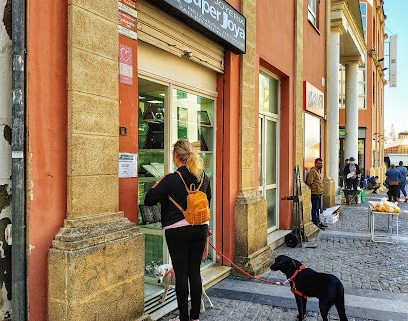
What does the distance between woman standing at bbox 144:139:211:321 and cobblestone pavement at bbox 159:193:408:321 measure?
74 centimetres

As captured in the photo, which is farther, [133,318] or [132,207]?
[132,207]

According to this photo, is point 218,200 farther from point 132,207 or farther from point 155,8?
point 155,8

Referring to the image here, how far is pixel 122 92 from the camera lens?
4.21 m

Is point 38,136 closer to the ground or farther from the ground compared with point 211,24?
closer to the ground

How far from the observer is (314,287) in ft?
14.1

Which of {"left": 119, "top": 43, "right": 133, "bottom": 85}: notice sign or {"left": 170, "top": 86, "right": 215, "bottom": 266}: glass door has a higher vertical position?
{"left": 119, "top": 43, "right": 133, "bottom": 85}: notice sign

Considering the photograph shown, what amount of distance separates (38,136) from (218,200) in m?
3.53

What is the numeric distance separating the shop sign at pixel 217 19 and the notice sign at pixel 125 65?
76 cm

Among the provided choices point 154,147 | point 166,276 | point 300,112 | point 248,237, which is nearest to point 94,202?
point 166,276

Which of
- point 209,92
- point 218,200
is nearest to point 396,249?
point 218,200

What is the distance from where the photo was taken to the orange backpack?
12.9ft

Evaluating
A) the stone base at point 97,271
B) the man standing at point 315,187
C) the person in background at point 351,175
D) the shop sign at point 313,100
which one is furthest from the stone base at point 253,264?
the person in background at point 351,175

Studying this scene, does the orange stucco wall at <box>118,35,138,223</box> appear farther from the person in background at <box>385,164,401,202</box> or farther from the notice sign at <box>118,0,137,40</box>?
the person in background at <box>385,164,401,202</box>

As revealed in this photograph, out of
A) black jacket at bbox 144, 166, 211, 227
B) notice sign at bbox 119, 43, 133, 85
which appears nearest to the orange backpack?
black jacket at bbox 144, 166, 211, 227
